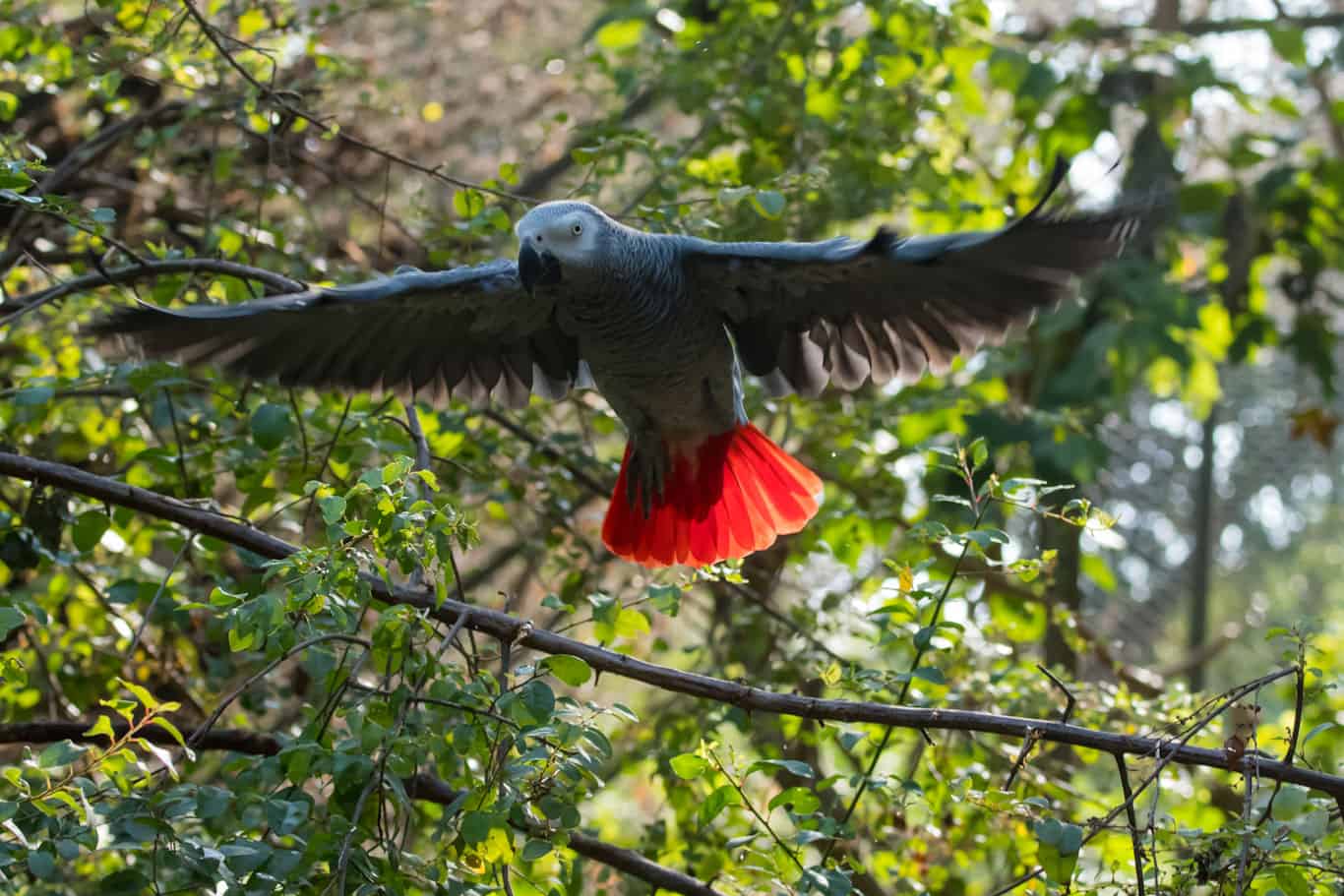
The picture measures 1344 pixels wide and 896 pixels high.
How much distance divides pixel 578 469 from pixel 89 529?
3.53ft

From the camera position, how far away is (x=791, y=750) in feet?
9.02

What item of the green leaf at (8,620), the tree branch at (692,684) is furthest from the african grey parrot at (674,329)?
the green leaf at (8,620)

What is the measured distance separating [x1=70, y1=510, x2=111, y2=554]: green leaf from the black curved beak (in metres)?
0.77

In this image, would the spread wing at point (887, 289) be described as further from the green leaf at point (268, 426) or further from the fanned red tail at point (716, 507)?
the green leaf at point (268, 426)

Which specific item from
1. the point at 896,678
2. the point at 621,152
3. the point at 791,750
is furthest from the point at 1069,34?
the point at 896,678

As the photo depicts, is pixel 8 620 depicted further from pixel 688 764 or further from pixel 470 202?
pixel 470 202

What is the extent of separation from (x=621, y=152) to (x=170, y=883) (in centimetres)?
161

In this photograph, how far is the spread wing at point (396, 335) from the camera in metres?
2.04

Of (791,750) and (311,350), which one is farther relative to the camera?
(791,750)

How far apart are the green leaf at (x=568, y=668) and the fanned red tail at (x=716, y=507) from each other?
111cm

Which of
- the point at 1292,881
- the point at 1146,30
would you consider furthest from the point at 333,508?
the point at 1146,30

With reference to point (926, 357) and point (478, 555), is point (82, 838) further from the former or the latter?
point (478, 555)

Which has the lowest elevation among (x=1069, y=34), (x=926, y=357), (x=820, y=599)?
(x=820, y=599)

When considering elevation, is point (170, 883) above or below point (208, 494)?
below
